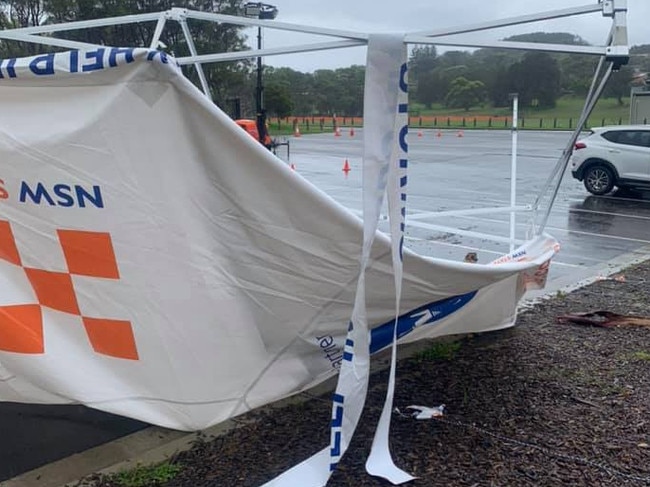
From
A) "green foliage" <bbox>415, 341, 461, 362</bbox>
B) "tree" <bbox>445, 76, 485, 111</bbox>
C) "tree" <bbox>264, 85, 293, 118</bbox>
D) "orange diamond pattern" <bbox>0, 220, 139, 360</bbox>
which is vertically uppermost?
"tree" <bbox>264, 85, 293, 118</bbox>

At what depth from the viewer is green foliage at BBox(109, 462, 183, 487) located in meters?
3.28

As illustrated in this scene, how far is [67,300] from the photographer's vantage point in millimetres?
3207

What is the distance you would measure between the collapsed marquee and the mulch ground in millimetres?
A: 281

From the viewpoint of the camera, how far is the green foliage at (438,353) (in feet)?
15.8

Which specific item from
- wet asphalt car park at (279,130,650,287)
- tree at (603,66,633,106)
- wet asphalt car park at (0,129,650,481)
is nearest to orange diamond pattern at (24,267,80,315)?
wet asphalt car park at (0,129,650,481)

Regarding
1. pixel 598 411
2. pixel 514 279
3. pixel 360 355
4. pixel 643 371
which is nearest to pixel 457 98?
pixel 514 279

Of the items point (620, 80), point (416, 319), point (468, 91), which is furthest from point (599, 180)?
point (416, 319)

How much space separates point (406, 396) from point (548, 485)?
1144 mm

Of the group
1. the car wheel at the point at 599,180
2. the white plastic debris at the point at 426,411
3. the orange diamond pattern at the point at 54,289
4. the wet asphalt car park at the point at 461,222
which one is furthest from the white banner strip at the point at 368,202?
the car wheel at the point at 599,180

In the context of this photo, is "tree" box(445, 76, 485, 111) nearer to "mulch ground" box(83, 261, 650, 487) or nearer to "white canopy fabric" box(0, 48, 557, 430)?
"mulch ground" box(83, 261, 650, 487)

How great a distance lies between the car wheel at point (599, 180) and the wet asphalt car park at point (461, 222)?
0.20m

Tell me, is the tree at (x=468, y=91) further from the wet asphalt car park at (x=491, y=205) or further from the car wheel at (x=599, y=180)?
the car wheel at (x=599, y=180)

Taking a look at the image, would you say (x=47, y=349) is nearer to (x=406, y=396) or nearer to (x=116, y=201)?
(x=116, y=201)

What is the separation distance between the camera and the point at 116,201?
2.93 m
